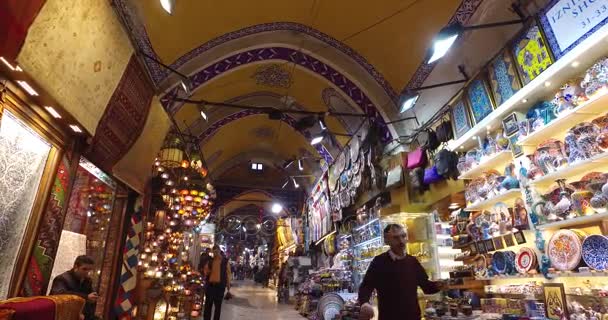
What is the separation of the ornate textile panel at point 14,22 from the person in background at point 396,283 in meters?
2.61

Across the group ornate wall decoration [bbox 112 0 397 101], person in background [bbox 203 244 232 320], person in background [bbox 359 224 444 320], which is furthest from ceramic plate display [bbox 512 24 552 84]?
person in background [bbox 203 244 232 320]

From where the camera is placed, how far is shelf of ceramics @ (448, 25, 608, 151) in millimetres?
2467

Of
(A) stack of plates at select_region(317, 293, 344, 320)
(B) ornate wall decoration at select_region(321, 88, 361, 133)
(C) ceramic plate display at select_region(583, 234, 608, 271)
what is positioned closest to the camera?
(C) ceramic plate display at select_region(583, 234, 608, 271)

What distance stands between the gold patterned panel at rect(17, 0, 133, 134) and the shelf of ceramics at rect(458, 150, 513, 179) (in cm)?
405

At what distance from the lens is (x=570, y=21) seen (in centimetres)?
266

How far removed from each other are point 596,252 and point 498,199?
114 centimetres

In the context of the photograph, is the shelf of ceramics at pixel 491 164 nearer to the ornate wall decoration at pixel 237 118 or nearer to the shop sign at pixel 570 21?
the shop sign at pixel 570 21

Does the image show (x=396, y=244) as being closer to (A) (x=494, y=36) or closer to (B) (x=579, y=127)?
(B) (x=579, y=127)

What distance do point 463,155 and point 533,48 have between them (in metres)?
1.60

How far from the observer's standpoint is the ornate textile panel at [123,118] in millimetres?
3574

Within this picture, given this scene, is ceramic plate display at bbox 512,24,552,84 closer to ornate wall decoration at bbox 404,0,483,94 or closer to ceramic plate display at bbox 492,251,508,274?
ornate wall decoration at bbox 404,0,483,94

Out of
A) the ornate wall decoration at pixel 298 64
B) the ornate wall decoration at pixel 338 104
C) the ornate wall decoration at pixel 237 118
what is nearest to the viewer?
the ornate wall decoration at pixel 298 64

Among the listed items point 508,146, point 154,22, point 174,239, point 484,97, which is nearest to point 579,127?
point 508,146

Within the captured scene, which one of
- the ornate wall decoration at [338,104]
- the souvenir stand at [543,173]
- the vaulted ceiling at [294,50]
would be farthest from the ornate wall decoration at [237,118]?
the souvenir stand at [543,173]
